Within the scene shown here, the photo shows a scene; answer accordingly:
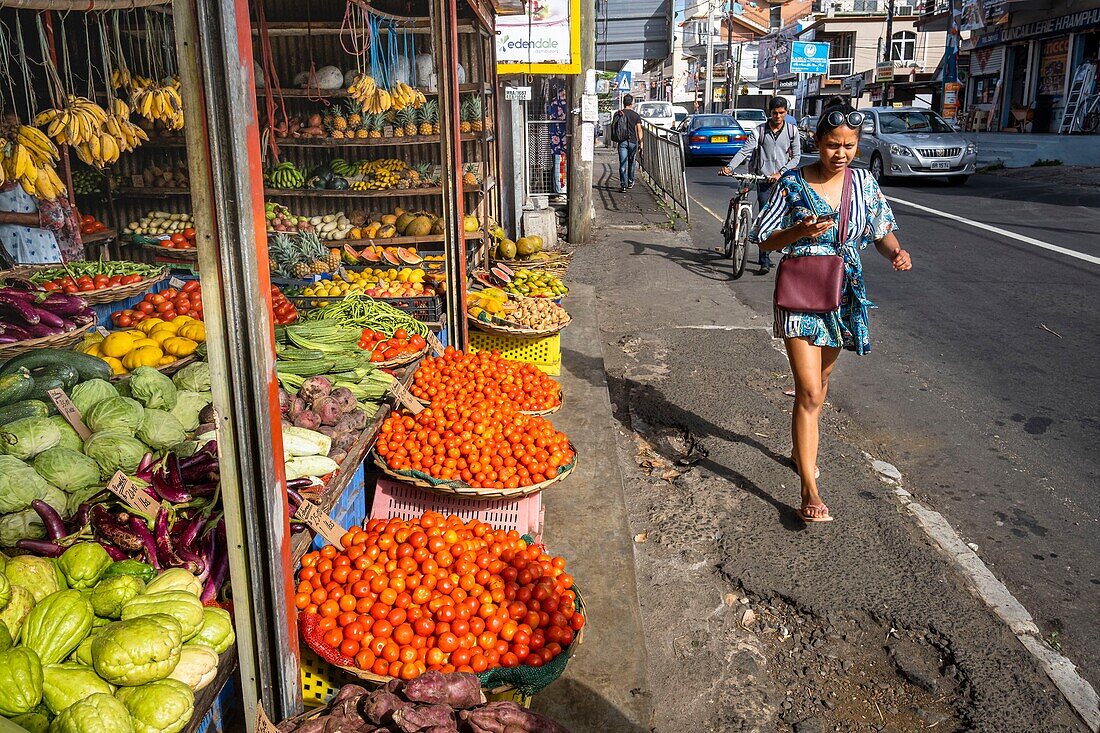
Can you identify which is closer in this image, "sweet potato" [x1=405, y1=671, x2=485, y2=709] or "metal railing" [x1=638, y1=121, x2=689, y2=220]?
"sweet potato" [x1=405, y1=671, x2=485, y2=709]

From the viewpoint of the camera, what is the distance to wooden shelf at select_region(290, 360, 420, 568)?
3.18m

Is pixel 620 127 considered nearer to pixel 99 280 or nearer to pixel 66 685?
pixel 99 280

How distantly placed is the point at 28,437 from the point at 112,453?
0.33 metres

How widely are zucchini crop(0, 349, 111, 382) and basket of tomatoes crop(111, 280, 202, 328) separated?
1627 millimetres

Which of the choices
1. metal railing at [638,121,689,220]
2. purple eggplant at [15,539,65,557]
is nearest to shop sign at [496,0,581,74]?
metal railing at [638,121,689,220]

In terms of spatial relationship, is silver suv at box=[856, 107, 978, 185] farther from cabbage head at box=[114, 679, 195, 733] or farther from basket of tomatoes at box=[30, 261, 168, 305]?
cabbage head at box=[114, 679, 195, 733]

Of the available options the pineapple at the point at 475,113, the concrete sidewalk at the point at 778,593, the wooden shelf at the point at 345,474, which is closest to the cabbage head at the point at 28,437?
the wooden shelf at the point at 345,474

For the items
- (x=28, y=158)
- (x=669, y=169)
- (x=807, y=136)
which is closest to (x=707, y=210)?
(x=669, y=169)

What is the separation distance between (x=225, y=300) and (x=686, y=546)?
297cm

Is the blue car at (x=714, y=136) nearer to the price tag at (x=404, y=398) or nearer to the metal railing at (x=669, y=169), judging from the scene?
the metal railing at (x=669, y=169)

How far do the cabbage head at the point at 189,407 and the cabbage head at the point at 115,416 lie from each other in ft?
0.78

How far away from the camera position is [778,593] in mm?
3877

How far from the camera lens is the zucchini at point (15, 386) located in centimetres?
370

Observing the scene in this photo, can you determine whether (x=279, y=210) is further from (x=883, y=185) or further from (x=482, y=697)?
(x=883, y=185)
